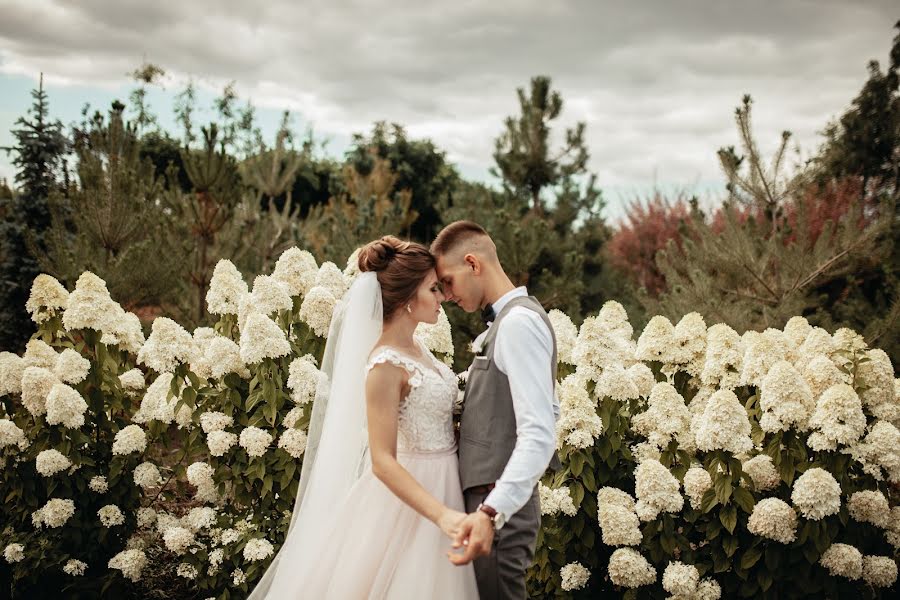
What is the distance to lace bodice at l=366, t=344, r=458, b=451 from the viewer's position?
2.55 meters

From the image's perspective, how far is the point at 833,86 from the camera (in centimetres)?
1257

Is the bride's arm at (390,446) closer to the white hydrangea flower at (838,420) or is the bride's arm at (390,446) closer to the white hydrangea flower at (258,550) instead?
the white hydrangea flower at (258,550)

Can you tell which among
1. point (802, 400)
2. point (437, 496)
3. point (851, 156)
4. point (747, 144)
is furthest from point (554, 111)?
point (437, 496)

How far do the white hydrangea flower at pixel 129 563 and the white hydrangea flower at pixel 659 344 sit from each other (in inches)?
128

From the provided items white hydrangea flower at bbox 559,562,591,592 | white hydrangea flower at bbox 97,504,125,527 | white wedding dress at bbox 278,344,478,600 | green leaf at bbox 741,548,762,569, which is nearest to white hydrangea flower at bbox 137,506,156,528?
white hydrangea flower at bbox 97,504,125,527

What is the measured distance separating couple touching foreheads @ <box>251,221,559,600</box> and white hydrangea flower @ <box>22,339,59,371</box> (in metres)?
2.26

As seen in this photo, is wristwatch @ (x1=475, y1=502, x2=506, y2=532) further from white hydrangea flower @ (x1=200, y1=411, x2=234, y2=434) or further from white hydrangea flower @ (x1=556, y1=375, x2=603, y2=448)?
white hydrangea flower @ (x1=200, y1=411, x2=234, y2=434)

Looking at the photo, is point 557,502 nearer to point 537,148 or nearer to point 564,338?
point 564,338

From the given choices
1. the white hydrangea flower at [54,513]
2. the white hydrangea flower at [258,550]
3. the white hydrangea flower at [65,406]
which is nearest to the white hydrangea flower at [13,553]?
the white hydrangea flower at [54,513]

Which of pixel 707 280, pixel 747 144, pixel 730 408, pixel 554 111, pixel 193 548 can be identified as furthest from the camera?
pixel 554 111

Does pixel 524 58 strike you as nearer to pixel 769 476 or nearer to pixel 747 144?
pixel 747 144

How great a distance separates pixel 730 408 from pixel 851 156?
11756 millimetres

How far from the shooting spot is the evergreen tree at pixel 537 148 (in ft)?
39.3

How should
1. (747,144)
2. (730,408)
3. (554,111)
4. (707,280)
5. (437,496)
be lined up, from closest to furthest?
(437,496), (730,408), (707,280), (747,144), (554,111)
